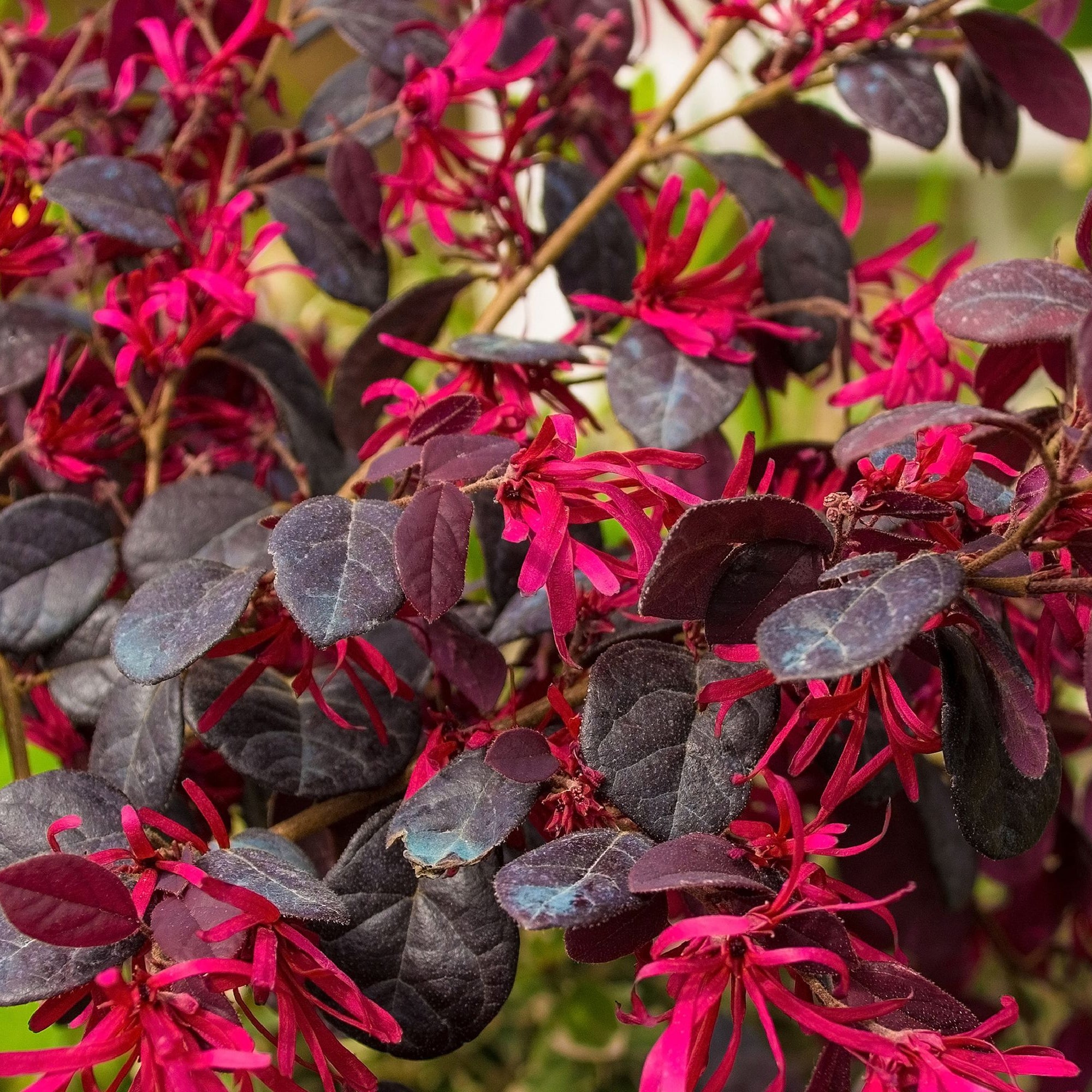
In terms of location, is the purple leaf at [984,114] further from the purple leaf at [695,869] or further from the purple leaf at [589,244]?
the purple leaf at [695,869]

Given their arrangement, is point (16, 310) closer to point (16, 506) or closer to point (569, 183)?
point (16, 506)

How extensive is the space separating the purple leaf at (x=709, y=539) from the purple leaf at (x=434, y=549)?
0.06 meters

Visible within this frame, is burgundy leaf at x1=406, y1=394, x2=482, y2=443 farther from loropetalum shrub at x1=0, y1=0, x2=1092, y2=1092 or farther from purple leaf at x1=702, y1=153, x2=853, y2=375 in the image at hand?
purple leaf at x1=702, y1=153, x2=853, y2=375

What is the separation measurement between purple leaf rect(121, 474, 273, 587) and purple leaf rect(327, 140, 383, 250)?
17cm

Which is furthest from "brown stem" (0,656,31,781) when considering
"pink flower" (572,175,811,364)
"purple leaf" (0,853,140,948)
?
"pink flower" (572,175,811,364)

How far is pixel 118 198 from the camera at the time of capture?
506mm

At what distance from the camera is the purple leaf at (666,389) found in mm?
476

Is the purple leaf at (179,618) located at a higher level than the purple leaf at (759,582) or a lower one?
lower

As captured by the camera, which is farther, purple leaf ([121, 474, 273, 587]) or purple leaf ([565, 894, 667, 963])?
purple leaf ([121, 474, 273, 587])

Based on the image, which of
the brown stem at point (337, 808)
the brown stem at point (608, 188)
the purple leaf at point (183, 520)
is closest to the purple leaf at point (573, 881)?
the brown stem at point (337, 808)

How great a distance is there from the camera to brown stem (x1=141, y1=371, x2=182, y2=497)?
55 cm

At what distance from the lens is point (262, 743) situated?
1.37ft

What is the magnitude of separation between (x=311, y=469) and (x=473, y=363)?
131 millimetres

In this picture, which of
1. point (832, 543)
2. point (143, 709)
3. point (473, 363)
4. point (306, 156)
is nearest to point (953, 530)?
point (832, 543)
